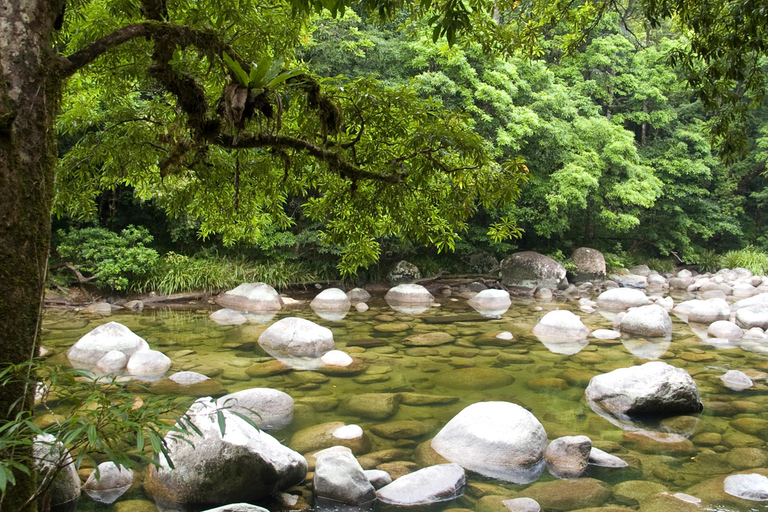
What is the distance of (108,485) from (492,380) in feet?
14.9

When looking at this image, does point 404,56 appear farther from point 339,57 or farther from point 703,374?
point 703,374

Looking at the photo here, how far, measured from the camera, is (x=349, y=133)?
3756mm

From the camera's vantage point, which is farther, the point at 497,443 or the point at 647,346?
the point at 647,346

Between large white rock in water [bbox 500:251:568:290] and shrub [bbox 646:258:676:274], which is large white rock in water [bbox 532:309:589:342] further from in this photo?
shrub [bbox 646:258:676:274]

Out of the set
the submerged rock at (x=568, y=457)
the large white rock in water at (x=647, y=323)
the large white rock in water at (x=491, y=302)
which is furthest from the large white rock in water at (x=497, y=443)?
the large white rock in water at (x=491, y=302)

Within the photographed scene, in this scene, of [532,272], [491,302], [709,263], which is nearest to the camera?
[491,302]

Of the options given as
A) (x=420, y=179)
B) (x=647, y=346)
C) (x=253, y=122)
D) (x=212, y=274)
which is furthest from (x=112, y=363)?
(x=647, y=346)

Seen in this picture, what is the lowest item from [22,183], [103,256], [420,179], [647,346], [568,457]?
[647,346]

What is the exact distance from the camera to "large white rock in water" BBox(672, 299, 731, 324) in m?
11.2

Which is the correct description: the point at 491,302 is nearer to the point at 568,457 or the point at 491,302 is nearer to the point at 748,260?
the point at 568,457

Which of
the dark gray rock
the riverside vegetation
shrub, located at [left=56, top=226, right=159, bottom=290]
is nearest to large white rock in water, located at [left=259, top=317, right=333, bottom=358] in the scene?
the riverside vegetation

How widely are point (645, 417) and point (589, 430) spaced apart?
74cm

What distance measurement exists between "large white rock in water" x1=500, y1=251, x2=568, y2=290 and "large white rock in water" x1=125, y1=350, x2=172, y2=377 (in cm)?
1145

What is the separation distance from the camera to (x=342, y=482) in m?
3.71
